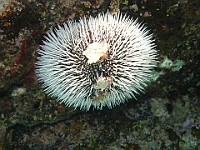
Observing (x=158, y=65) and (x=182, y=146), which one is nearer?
(x=158, y=65)

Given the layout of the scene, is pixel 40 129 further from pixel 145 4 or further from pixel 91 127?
pixel 145 4

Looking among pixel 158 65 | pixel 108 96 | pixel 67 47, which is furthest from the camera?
pixel 158 65

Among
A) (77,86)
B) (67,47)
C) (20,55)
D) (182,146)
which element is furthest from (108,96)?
(182,146)

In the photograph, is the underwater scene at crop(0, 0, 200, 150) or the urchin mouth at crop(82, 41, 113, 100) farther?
the underwater scene at crop(0, 0, 200, 150)

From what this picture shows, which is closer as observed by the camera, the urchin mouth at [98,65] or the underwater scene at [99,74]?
the urchin mouth at [98,65]
